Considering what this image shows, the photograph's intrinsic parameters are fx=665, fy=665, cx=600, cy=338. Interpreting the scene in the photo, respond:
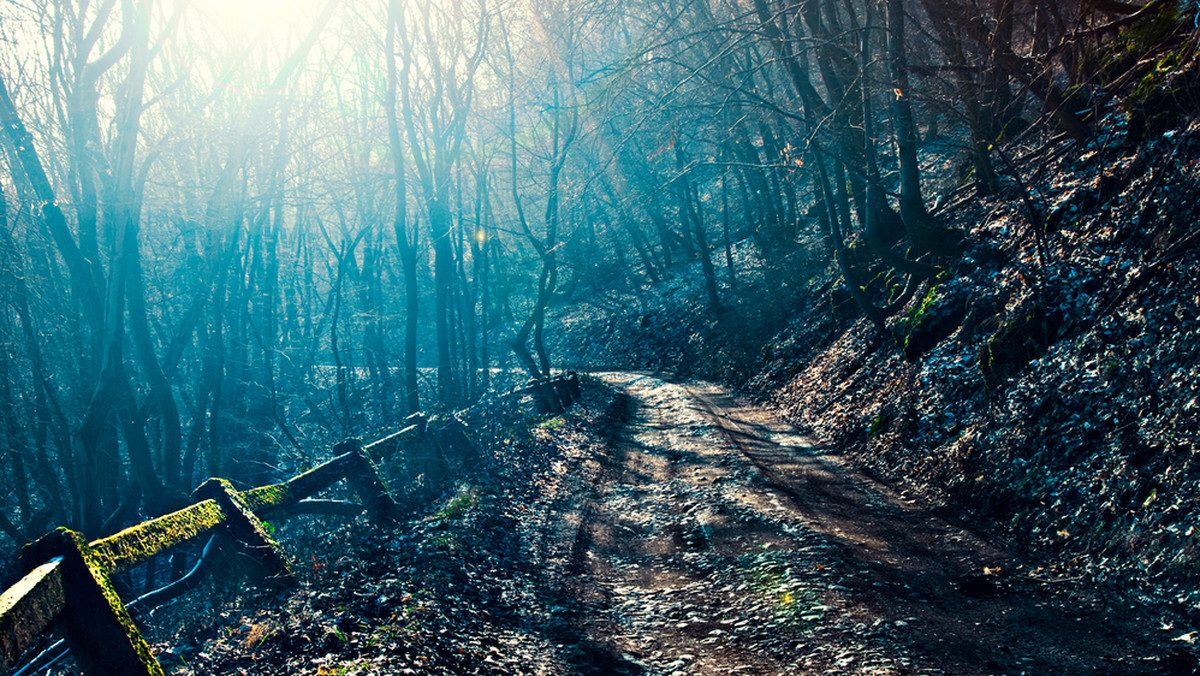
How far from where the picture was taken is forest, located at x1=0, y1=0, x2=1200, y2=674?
6.93 m

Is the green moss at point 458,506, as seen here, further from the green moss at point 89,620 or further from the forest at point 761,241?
the green moss at point 89,620

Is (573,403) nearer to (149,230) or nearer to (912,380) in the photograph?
(912,380)

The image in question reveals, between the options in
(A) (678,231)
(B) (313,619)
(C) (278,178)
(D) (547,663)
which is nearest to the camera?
(D) (547,663)

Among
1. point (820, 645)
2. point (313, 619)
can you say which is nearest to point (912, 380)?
point (820, 645)

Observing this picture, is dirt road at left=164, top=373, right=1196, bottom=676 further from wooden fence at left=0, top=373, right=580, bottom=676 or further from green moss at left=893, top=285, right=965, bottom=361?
green moss at left=893, top=285, right=965, bottom=361

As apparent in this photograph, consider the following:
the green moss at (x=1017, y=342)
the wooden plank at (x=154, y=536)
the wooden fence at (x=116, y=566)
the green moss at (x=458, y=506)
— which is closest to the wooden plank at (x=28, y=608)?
the wooden fence at (x=116, y=566)

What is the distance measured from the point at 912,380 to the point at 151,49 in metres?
15.1

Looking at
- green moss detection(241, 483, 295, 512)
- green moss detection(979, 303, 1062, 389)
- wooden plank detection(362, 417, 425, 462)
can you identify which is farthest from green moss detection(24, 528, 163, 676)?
green moss detection(979, 303, 1062, 389)

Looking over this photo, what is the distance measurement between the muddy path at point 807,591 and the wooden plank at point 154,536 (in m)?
3.39

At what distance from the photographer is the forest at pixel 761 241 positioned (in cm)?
693

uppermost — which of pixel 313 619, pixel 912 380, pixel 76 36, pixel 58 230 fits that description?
pixel 76 36

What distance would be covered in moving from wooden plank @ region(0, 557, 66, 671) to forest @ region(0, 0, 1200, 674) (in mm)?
1247

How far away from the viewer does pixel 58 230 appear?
12164 millimetres

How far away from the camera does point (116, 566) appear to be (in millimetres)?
4891
